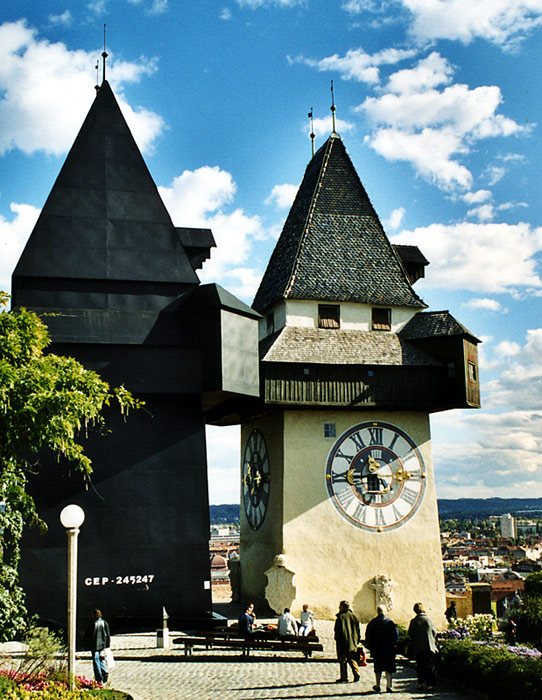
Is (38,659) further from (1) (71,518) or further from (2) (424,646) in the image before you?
(2) (424,646)

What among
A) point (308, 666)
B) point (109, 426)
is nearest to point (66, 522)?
point (308, 666)

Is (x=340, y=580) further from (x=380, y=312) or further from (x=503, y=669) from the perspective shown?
(x=503, y=669)

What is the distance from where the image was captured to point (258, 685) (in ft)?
52.9

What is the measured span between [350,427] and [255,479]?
461 cm

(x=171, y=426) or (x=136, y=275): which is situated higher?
(x=136, y=275)

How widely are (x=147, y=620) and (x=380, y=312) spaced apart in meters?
13.5

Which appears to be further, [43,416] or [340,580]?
[340,580]

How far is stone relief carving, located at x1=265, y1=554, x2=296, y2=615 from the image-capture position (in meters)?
26.0

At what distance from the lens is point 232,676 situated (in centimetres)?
1712

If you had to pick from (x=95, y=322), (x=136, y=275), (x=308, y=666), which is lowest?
(x=308, y=666)

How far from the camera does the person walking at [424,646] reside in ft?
51.5

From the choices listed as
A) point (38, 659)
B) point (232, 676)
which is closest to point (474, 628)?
point (232, 676)

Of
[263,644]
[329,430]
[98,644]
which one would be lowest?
[263,644]

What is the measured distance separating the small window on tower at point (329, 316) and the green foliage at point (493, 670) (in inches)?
539
